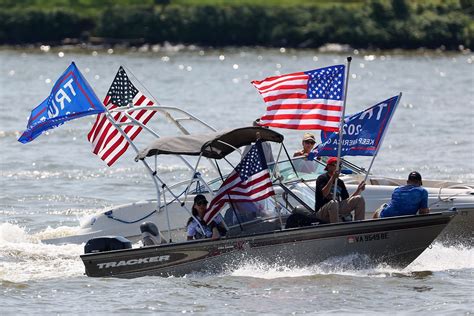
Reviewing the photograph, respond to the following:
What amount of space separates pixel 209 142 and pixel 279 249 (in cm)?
186

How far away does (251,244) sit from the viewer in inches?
745

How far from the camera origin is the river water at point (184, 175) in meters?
17.8

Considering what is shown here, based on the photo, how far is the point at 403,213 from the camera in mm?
19312

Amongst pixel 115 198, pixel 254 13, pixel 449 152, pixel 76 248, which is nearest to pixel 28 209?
pixel 115 198

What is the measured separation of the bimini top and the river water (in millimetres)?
1789

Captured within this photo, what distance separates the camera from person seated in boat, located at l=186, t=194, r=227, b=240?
19250mm

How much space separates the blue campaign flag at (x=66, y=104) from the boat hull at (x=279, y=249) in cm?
213

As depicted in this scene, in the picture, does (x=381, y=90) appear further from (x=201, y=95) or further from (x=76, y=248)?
(x=76, y=248)

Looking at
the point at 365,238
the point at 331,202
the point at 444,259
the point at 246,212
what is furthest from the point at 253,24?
the point at 365,238

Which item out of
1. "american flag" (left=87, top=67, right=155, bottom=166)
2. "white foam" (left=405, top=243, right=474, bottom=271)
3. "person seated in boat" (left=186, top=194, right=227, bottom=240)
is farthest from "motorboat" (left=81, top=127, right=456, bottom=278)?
"american flag" (left=87, top=67, right=155, bottom=166)

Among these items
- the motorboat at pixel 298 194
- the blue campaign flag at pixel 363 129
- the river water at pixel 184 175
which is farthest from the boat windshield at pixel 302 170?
the river water at pixel 184 175

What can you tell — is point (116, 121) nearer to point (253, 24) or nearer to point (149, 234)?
point (149, 234)

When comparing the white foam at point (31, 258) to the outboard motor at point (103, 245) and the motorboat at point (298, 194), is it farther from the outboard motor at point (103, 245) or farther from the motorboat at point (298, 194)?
the outboard motor at point (103, 245)

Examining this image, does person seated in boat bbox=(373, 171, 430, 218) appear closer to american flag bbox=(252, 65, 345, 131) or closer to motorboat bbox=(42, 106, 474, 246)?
american flag bbox=(252, 65, 345, 131)
